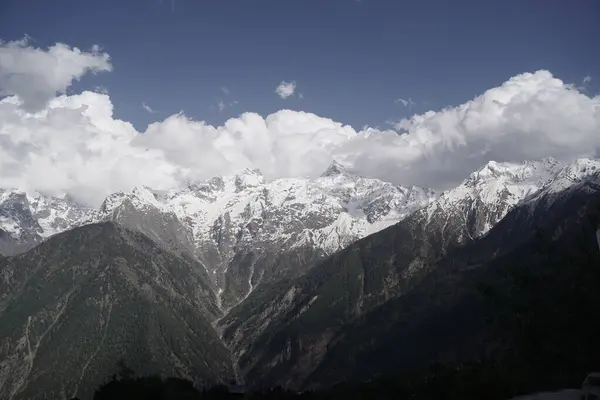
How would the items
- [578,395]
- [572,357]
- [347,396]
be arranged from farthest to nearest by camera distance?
[347,396] < [572,357] < [578,395]

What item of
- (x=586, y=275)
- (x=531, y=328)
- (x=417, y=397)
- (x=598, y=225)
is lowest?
(x=417, y=397)

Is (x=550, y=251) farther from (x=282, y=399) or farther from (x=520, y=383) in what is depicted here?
(x=282, y=399)

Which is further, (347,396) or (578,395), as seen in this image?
(347,396)

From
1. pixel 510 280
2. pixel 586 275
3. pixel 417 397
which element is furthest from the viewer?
pixel 417 397

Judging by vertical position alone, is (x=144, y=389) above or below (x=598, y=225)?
below

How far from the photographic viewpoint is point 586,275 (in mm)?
107125

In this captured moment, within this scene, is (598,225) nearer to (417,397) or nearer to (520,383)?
(520,383)

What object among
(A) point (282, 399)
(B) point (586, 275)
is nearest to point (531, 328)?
(B) point (586, 275)

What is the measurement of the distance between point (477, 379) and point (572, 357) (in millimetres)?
19976

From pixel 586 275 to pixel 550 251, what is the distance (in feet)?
44.1

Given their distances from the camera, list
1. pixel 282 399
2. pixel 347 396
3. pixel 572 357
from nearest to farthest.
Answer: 1. pixel 572 357
2. pixel 282 399
3. pixel 347 396

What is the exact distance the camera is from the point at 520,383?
9912 centimetres

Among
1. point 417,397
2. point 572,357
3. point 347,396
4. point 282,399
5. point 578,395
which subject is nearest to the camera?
point 578,395

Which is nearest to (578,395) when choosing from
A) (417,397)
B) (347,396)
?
(417,397)
